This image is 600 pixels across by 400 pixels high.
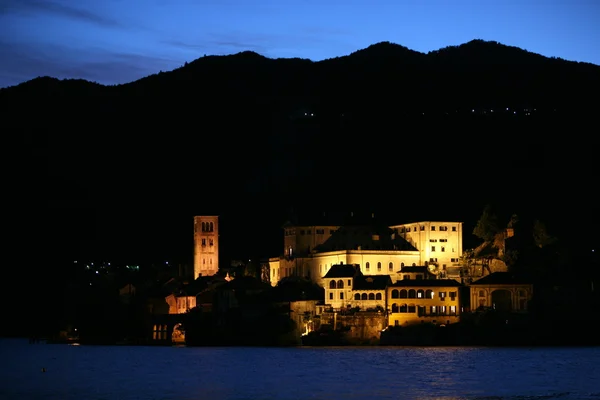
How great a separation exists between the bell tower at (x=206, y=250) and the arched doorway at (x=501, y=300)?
44.9 metres

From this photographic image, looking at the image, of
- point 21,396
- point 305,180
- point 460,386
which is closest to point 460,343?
point 460,386

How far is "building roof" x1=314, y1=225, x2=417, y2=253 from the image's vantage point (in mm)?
105688

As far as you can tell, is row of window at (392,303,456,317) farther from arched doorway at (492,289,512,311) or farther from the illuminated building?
the illuminated building

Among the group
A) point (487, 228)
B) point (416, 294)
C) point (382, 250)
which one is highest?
point (487, 228)

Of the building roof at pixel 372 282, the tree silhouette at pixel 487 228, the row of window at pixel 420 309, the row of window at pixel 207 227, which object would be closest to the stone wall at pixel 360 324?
the row of window at pixel 420 309

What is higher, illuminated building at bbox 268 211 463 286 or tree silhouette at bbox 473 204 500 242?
tree silhouette at bbox 473 204 500 242

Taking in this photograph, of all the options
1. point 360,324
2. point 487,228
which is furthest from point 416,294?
point 487,228

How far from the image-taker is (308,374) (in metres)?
68.8

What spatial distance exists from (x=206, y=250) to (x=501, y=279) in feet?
155

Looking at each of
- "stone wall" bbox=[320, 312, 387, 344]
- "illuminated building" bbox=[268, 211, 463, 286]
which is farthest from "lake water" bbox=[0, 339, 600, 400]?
"illuminated building" bbox=[268, 211, 463, 286]

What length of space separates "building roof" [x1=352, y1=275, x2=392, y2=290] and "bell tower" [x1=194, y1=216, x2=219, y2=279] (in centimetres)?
3653

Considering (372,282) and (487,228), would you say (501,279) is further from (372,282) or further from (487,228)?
(487,228)

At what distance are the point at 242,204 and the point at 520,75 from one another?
5608 cm

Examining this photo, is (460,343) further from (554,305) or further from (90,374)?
(90,374)
